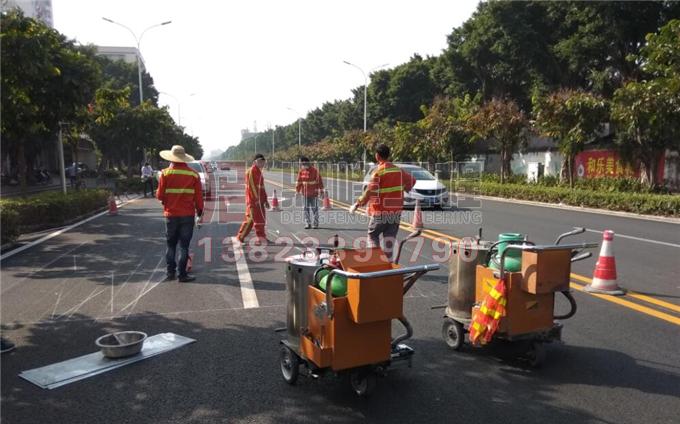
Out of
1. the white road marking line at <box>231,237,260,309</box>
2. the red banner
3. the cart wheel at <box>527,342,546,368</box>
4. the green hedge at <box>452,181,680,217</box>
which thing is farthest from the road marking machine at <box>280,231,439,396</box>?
the red banner

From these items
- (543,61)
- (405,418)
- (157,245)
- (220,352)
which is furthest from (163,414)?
(543,61)

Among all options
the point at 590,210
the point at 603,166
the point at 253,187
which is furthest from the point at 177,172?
the point at 603,166

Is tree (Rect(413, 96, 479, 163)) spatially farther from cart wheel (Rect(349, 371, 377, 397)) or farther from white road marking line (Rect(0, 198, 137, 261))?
cart wheel (Rect(349, 371, 377, 397))

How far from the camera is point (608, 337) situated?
4.86 m

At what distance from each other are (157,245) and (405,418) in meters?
7.98

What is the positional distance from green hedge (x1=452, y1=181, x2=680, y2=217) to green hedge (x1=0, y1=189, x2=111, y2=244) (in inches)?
668

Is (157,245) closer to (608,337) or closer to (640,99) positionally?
(608,337)

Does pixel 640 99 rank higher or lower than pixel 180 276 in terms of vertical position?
higher

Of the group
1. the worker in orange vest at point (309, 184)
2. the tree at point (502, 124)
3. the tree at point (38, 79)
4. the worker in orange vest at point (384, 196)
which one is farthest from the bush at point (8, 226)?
the tree at point (502, 124)

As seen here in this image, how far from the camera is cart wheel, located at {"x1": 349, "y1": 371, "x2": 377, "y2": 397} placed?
3.63m

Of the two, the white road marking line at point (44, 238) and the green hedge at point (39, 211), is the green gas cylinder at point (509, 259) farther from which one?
the green hedge at point (39, 211)

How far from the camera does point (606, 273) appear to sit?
6.48m

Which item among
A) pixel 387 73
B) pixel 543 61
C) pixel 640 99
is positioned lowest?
pixel 640 99

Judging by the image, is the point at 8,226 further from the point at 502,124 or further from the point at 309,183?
the point at 502,124
